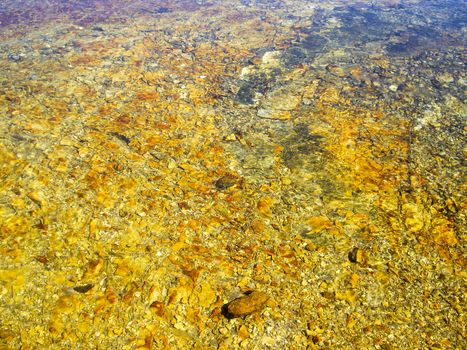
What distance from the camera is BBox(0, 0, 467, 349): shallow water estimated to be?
8.23ft

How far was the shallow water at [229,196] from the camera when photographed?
2.51m

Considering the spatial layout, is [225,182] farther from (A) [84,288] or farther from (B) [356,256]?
(A) [84,288]

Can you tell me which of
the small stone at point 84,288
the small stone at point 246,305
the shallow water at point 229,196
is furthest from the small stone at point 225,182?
the small stone at point 84,288

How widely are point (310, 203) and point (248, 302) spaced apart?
4.42 ft

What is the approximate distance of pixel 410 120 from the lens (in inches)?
188

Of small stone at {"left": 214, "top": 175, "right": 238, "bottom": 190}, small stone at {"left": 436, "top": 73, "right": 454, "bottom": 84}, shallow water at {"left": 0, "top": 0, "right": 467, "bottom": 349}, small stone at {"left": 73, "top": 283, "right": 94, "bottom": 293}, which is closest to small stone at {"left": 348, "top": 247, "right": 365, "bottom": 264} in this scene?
shallow water at {"left": 0, "top": 0, "right": 467, "bottom": 349}

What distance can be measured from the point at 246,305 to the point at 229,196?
1279 millimetres

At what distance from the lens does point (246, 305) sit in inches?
102

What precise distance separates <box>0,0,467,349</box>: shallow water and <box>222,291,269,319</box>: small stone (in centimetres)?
2

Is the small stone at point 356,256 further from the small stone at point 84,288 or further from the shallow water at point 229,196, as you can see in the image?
the small stone at point 84,288

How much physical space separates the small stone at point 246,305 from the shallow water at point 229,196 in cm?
2

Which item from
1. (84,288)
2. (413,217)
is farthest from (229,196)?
(413,217)

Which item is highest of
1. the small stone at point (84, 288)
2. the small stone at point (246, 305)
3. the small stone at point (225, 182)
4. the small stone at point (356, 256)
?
the small stone at point (84, 288)

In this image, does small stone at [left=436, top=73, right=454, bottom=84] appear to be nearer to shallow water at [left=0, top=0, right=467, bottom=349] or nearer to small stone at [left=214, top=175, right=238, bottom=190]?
shallow water at [left=0, top=0, right=467, bottom=349]
